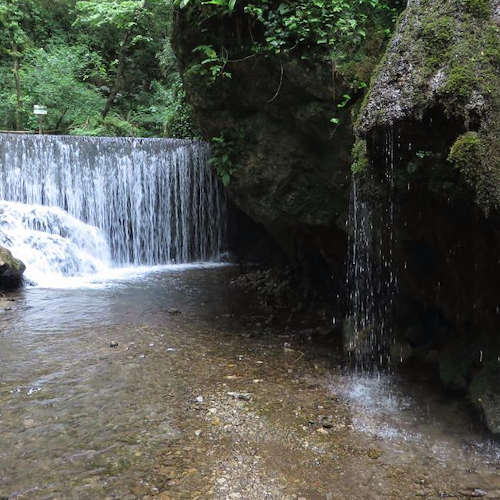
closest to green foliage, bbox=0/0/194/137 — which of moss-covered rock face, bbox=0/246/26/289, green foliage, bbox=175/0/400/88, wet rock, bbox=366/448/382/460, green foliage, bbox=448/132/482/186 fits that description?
moss-covered rock face, bbox=0/246/26/289

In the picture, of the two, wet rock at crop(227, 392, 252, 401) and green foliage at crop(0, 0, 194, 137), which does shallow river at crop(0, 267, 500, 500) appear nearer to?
wet rock at crop(227, 392, 252, 401)

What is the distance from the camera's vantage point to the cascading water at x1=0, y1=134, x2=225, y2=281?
10.0m

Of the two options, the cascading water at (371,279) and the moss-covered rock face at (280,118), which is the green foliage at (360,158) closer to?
the cascading water at (371,279)

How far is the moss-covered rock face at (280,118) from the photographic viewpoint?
557 centimetres

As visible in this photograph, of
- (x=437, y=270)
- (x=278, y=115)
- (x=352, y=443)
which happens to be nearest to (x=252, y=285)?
(x=278, y=115)

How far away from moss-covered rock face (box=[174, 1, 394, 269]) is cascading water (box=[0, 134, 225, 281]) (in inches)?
165

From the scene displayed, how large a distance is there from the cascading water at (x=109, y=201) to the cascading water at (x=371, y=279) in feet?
20.9

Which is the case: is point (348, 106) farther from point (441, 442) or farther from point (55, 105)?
point (55, 105)

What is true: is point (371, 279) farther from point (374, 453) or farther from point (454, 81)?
point (454, 81)

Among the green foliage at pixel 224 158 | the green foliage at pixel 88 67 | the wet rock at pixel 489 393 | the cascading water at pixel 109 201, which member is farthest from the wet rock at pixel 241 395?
the green foliage at pixel 88 67

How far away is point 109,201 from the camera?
37.1 feet

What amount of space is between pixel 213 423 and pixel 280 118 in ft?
13.9

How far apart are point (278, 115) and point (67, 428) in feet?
15.2

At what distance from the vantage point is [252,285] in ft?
29.3
